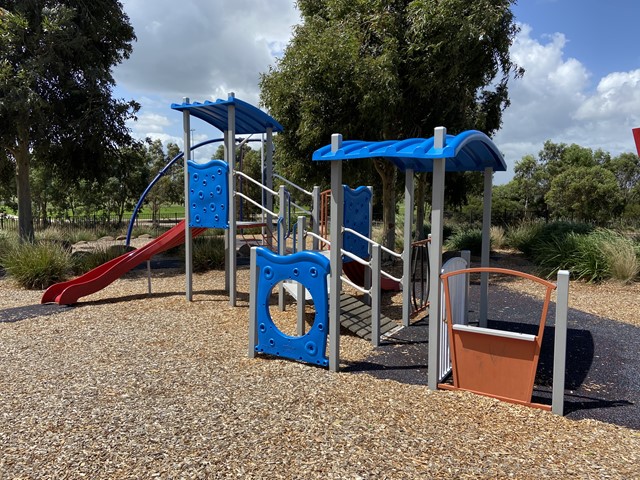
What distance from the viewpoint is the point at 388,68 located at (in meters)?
9.76

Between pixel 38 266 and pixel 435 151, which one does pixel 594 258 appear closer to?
pixel 435 151

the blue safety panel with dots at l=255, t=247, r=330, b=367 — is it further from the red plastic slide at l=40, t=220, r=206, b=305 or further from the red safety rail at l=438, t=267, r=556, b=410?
the red plastic slide at l=40, t=220, r=206, b=305

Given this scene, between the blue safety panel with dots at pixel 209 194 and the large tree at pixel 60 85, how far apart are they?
5862 mm

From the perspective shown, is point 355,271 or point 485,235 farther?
point 355,271

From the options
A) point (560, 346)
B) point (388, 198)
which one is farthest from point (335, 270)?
point (388, 198)

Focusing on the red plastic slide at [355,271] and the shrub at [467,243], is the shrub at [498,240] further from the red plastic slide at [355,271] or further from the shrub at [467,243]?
the red plastic slide at [355,271]

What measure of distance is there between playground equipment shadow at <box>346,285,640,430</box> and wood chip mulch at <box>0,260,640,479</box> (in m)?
0.32

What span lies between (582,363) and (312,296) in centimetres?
295

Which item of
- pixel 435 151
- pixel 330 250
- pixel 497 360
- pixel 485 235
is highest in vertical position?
pixel 435 151

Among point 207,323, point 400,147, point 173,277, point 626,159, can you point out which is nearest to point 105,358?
point 207,323

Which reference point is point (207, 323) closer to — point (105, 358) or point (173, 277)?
point (105, 358)

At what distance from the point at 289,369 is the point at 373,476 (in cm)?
201

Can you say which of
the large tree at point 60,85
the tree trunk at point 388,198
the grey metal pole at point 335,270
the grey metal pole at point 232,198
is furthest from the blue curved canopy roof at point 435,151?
the large tree at point 60,85

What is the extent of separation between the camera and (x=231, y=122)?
24.8 feet
